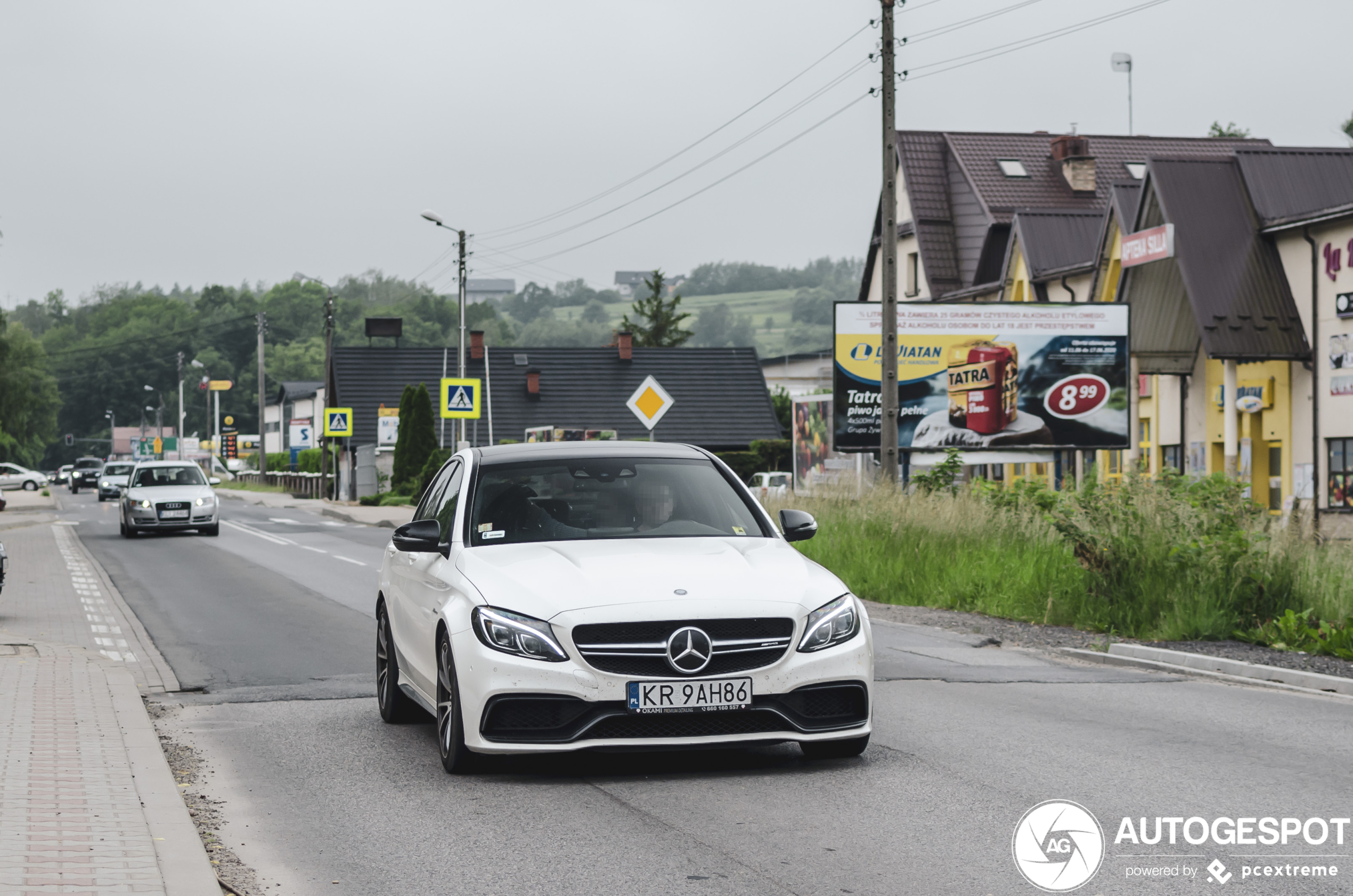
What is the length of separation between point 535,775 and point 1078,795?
2.42 metres

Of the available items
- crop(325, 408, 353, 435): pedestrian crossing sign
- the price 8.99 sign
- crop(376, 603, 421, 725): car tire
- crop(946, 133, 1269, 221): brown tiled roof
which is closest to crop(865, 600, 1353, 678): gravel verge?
crop(376, 603, 421, 725): car tire

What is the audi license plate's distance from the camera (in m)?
6.62

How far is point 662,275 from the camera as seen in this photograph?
333 ft

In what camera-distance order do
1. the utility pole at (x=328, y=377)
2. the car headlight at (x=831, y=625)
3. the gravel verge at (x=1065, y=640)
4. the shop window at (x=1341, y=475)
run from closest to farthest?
the car headlight at (x=831, y=625) → the gravel verge at (x=1065, y=640) → the shop window at (x=1341, y=475) → the utility pole at (x=328, y=377)

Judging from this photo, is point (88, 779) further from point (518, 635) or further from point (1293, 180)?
point (1293, 180)

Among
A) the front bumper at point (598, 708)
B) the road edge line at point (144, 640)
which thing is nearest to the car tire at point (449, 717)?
the front bumper at point (598, 708)

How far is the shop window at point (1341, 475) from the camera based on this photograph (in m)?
29.7

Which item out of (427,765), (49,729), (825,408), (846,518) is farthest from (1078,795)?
(825,408)

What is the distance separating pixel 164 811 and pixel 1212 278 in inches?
1134

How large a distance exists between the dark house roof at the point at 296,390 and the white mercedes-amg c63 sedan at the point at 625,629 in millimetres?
122882

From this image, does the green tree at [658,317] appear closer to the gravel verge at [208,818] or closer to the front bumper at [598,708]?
the gravel verge at [208,818]

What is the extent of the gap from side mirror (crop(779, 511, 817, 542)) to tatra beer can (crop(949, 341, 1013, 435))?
22697mm

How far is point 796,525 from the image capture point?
313 inches

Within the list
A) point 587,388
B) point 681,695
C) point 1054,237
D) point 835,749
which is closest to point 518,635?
point 681,695
